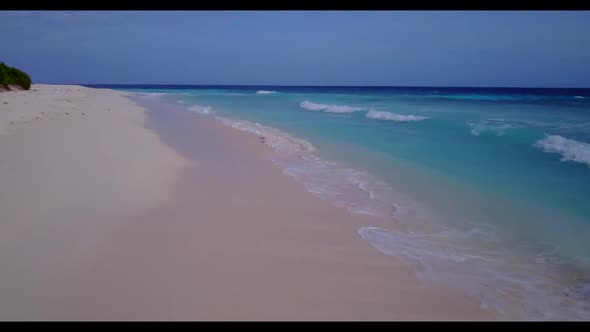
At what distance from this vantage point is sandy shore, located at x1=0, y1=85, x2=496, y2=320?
269cm

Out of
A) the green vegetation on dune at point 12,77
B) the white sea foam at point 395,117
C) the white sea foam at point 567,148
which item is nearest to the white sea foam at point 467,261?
the white sea foam at point 567,148

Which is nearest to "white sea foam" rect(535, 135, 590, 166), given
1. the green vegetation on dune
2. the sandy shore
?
the sandy shore

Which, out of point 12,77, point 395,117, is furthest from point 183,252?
point 12,77

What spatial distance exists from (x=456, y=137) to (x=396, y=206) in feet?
26.9

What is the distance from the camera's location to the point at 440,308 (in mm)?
2822

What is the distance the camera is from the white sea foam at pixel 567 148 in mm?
8342

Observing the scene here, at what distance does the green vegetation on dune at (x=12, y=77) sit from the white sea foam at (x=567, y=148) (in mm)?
28549

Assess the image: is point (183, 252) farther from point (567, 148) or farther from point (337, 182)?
point (567, 148)

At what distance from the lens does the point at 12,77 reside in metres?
25.3

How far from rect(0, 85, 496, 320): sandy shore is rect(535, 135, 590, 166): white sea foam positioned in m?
6.77

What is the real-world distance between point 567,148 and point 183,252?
983 cm

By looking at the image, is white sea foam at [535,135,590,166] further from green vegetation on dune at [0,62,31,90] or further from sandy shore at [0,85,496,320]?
green vegetation on dune at [0,62,31,90]
